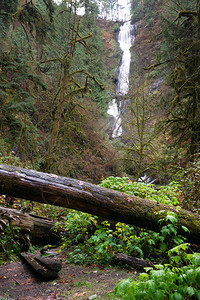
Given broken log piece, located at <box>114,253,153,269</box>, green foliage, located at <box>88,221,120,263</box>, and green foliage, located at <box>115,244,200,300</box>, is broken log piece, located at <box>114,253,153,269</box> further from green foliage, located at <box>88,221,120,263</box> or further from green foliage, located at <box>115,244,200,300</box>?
green foliage, located at <box>115,244,200,300</box>

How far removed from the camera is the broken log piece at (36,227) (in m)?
5.92

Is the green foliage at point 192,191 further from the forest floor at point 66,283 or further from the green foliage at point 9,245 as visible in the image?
the green foliage at point 9,245

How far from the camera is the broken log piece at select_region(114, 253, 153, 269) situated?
3768mm

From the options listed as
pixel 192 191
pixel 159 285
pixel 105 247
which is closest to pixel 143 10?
pixel 192 191

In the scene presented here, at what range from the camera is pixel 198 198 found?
15.2 feet

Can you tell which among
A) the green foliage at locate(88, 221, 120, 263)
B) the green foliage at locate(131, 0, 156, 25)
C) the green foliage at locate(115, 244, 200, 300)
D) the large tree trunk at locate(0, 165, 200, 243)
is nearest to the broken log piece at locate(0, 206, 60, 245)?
the green foliage at locate(88, 221, 120, 263)

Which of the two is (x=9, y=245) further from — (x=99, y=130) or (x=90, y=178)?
(x=99, y=130)

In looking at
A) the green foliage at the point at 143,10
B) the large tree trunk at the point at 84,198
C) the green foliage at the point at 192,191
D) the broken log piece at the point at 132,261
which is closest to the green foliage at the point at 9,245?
the large tree trunk at the point at 84,198

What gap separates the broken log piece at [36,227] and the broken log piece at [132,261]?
2.89 metres

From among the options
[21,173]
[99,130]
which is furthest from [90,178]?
[21,173]

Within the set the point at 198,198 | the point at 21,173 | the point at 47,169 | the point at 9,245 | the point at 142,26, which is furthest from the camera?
the point at 142,26

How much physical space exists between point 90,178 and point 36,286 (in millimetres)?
11060

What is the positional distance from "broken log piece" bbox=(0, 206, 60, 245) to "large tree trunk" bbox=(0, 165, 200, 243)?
285 cm

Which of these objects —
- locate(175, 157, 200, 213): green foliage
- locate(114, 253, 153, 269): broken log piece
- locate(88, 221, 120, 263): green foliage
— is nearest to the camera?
locate(114, 253, 153, 269): broken log piece
